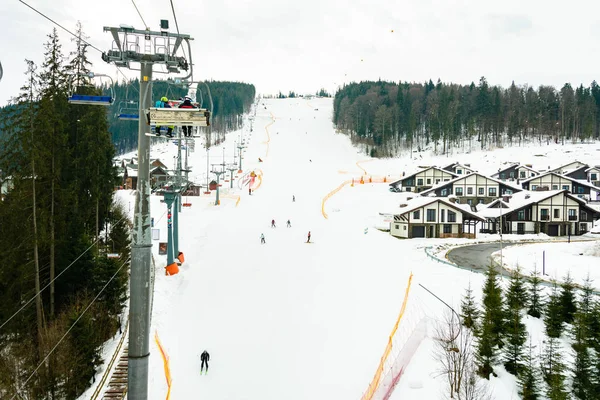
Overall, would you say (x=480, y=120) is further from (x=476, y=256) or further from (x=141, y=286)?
(x=141, y=286)

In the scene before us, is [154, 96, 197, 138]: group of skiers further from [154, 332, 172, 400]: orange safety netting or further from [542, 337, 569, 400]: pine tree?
[542, 337, 569, 400]: pine tree

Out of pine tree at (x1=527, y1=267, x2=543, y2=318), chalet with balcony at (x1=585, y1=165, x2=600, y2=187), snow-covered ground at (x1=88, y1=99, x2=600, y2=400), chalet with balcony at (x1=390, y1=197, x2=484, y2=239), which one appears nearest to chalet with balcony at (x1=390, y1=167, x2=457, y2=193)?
snow-covered ground at (x1=88, y1=99, x2=600, y2=400)

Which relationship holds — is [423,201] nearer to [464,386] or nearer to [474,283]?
[474,283]

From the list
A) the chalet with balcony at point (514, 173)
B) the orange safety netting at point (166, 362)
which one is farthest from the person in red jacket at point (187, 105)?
the chalet with balcony at point (514, 173)

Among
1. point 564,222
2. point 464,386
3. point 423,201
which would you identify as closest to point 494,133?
point 564,222

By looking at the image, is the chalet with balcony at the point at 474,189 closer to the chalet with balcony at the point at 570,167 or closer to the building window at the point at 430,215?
the building window at the point at 430,215

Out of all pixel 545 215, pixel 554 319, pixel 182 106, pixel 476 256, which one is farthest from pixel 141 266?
pixel 545 215
